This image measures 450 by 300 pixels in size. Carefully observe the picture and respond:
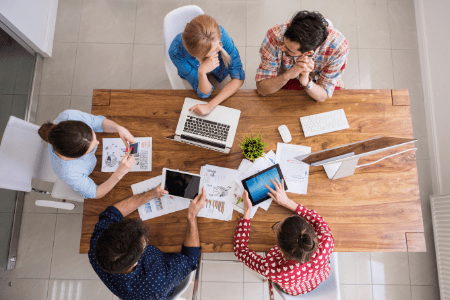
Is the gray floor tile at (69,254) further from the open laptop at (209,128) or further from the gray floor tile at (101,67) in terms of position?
the open laptop at (209,128)

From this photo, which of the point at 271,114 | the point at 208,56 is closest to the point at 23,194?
the point at 208,56

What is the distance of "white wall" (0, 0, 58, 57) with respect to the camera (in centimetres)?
225

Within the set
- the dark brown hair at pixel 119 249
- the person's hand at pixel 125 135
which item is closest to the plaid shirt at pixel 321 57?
the person's hand at pixel 125 135

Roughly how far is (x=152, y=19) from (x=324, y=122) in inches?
83.9

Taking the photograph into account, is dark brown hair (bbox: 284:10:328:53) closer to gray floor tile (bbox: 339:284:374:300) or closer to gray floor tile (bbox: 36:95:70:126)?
gray floor tile (bbox: 339:284:374:300)

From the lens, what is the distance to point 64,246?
2.40 meters

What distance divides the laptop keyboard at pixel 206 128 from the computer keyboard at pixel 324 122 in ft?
1.63

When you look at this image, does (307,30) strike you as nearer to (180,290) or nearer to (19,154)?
(180,290)

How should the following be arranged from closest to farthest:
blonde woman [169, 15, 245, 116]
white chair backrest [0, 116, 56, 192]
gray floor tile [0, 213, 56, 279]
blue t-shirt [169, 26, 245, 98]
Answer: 1. blonde woman [169, 15, 245, 116]
2. white chair backrest [0, 116, 56, 192]
3. blue t-shirt [169, 26, 245, 98]
4. gray floor tile [0, 213, 56, 279]

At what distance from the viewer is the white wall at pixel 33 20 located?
225cm

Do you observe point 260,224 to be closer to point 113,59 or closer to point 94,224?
point 94,224

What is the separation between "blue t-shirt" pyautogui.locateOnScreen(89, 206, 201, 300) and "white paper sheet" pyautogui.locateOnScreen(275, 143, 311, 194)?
678 millimetres

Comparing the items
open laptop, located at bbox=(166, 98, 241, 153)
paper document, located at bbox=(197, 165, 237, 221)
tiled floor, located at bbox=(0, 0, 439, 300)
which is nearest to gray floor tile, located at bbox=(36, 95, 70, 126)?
tiled floor, located at bbox=(0, 0, 439, 300)

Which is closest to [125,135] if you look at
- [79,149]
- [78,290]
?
[79,149]
